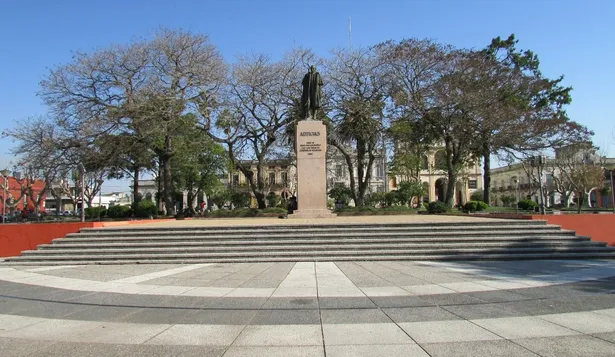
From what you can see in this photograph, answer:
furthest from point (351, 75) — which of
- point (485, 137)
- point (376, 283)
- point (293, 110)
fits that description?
point (376, 283)

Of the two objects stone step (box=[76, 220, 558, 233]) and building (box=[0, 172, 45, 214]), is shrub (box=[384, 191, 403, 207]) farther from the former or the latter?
building (box=[0, 172, 45, 214])

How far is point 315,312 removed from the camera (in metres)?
6.36

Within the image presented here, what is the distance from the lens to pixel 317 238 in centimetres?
1359

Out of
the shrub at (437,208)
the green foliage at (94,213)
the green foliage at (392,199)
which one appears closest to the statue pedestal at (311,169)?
the shrub at (437,208)

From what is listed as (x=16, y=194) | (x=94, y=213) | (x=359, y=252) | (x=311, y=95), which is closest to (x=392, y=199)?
(x=94, y=213)

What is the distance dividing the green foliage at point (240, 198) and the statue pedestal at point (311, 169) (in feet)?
153

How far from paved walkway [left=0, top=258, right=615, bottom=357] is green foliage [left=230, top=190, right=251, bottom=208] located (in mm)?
56096

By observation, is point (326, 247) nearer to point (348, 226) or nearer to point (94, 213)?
point (348, 226)

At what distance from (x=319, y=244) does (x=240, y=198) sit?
55039 millimetres

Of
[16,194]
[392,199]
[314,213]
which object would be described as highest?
[16,194]

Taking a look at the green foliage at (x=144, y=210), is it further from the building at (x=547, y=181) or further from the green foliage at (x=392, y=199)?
the building at (x=547, y=181)

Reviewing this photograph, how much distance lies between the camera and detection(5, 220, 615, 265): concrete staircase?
12.4 meters

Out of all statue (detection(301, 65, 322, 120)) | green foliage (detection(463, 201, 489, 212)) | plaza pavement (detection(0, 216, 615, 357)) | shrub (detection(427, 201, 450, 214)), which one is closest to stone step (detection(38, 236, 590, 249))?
plaza pavement (detection(0, 216, 615, 357))

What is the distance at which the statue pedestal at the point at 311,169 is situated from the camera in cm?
2073
